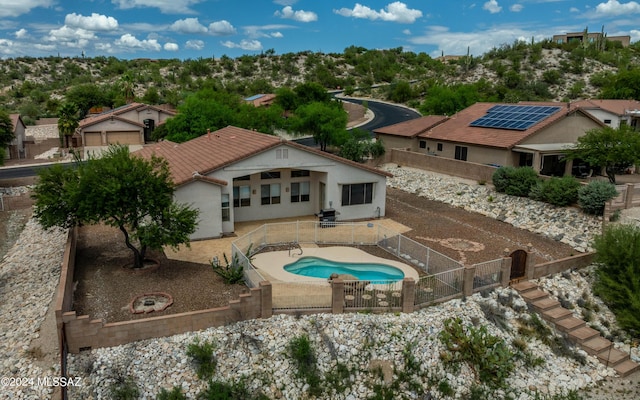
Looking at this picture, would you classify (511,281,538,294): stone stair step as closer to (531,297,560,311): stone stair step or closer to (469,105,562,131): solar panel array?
(531,297,560,311): stone stair step

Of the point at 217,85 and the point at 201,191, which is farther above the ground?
the point at 217,85

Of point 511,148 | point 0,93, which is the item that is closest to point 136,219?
point 511,148

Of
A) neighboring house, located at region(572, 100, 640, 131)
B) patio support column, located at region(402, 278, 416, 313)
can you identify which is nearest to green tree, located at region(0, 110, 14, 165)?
patio support column, located at region(402, 278, 416, 313)

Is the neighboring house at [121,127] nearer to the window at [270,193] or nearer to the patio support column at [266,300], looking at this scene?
the window at [270,193]

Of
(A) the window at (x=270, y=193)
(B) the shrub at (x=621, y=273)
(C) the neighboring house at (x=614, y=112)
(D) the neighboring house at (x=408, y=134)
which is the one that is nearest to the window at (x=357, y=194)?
(A) the window at (x=270, y=193)

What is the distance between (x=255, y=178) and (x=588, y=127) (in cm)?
2700

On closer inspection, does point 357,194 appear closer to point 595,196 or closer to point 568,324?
Answer: point 595,196

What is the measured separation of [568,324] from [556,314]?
57 centimetres

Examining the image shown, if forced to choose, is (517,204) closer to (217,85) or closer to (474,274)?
(474,274)

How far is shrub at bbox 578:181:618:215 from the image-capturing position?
27672 mm

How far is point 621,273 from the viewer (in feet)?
68.5

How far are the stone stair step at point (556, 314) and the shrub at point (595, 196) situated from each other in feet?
32.8

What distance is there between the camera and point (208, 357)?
639 inches

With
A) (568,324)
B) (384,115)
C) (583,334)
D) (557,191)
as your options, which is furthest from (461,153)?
(384,115)
